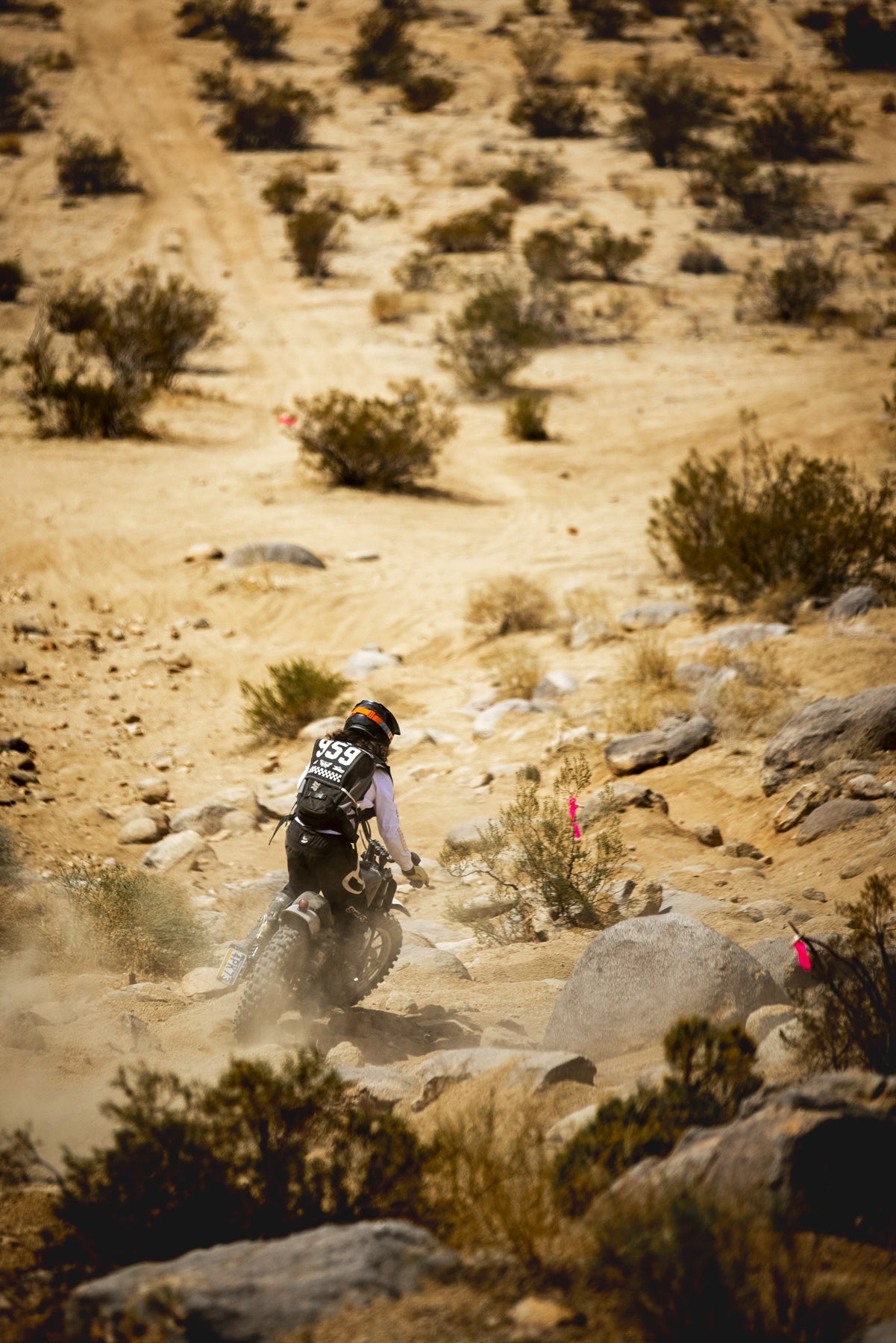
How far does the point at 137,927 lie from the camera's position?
497 centimetres

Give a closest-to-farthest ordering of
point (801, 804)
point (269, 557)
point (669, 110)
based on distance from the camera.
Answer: point (801, 804), point (269, 557), point (669, 110)

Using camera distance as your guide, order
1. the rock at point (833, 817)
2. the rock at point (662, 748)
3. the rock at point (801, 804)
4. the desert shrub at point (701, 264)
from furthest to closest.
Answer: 1. the desert shrub at point (701, 264)
2. the rock at point (662, 748)
3. the rock at point (801, 804)
4. the rock at point (833, 817)

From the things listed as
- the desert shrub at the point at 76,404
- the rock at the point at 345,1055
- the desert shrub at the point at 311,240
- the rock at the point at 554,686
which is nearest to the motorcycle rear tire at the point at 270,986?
the rock at the point at 345,1055

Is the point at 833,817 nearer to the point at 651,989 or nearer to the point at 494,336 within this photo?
the point at 651,989

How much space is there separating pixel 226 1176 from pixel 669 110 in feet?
122

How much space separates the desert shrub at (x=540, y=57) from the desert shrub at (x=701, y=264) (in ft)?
62.7

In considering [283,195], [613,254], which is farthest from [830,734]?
[283,195]

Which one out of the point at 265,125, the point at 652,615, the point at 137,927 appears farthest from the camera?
the point at 265,125

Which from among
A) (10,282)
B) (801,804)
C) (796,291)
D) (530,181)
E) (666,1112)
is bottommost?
(801,804)

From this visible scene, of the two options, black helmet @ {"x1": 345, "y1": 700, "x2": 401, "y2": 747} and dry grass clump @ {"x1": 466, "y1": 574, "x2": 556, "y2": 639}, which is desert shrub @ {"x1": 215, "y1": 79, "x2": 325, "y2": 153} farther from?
black helmet @ {"x1": 345, "y1": 700, "x2": 401, "y2": 747}

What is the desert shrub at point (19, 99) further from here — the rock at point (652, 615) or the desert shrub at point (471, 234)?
the rock at point (652, 615)

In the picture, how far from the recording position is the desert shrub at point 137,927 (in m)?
4.89

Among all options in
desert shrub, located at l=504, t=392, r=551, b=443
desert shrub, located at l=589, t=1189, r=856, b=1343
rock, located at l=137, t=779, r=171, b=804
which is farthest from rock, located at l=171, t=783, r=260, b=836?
desert shrub, located at l=504, t=392, r=551, b=443

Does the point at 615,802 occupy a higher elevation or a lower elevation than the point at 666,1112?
lower
